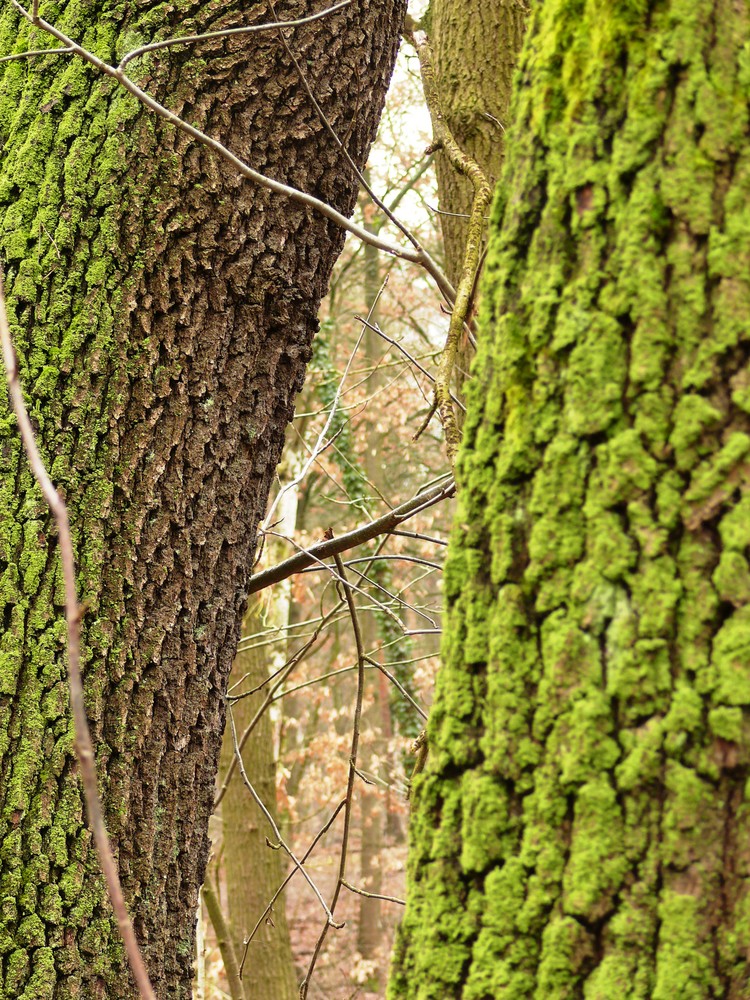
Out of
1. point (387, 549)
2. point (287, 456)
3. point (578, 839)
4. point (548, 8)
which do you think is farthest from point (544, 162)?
point (387, 549)

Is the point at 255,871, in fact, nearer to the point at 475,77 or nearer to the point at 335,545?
the point at 335,545

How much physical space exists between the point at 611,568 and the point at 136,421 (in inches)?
49.5

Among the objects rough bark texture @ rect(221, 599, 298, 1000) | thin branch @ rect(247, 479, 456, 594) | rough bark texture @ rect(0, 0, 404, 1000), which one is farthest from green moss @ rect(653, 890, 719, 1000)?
rough bark texture @ rect(221, 599, 298, 1000)

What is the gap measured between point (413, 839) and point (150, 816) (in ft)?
3.27

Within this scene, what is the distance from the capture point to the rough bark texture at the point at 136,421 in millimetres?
1743

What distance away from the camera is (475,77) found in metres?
4.02

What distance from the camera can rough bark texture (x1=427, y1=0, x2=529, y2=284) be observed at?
13.0 ft

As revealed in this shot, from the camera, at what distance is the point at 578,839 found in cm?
94

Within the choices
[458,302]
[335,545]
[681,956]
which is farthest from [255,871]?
[681,956]

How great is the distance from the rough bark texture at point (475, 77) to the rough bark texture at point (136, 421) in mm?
1938

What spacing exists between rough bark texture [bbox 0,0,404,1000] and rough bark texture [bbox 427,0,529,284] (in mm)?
1938

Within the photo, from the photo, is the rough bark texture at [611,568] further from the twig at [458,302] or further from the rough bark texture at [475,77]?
the rough bark texture at [475,77]

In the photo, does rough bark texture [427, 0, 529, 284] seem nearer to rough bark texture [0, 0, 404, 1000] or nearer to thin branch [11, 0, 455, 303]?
rough bark texture [0, 0, 404, 1000]

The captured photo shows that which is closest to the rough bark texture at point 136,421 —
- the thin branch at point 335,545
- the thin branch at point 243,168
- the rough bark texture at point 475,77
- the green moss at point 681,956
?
the thin branch at point 243,168
